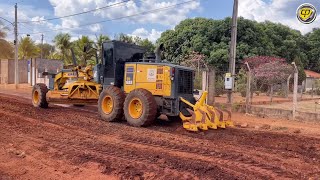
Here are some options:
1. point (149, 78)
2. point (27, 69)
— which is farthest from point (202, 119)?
point (27, 69)

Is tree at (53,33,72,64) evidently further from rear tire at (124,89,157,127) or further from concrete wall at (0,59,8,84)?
rear tire at (124,89,157,127)

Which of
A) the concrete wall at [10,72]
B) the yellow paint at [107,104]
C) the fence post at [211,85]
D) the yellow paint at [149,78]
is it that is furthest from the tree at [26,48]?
the yellow paint at [149,78]

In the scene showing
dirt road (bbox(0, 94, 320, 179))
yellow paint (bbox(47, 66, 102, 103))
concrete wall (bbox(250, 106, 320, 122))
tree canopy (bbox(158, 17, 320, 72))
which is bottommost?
dirt road (bbox(0, 94, 320, 179))

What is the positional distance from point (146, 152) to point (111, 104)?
181 inches

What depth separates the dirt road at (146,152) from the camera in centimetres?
556

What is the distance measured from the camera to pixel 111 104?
36.9 feet

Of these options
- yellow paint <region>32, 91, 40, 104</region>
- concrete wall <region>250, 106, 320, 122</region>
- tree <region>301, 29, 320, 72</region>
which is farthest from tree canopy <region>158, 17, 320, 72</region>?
tree <region>301, 29, 320, 72</region>

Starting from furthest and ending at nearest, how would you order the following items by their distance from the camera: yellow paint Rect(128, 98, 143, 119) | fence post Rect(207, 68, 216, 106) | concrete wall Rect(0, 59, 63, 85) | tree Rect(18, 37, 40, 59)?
1. tree Rect(18, 37, 40, 59)
2. concrete wall Rect(0, 59, 63, 85)
3. fence post Rect(207, 68, 216, 106)
4. yellow paint Rect(128, 98, 143, 119)

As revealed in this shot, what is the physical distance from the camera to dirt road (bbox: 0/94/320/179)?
556 centimetres

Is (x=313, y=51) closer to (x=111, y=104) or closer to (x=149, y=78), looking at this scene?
(x=149, y=78)

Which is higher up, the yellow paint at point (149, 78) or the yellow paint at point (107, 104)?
the yellow paint at point (149, 78)

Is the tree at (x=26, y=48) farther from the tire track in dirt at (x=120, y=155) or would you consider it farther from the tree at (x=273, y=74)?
the tire track in dirt at (x=120, y=155)

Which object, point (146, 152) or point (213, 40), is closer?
point (146, 152)

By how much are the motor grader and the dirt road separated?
0.42m
